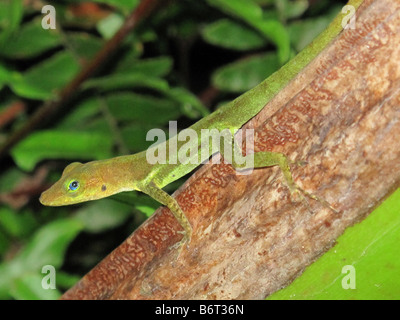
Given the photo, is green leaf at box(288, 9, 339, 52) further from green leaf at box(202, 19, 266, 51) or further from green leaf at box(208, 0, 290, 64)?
green leaf at box(208, 0, 290, 64)

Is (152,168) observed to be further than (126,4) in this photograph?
No

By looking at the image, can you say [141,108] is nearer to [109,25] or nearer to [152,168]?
[109,25]

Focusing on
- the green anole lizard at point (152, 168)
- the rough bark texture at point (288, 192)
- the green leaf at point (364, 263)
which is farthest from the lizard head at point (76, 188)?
the green leaf at point (364, 263)
